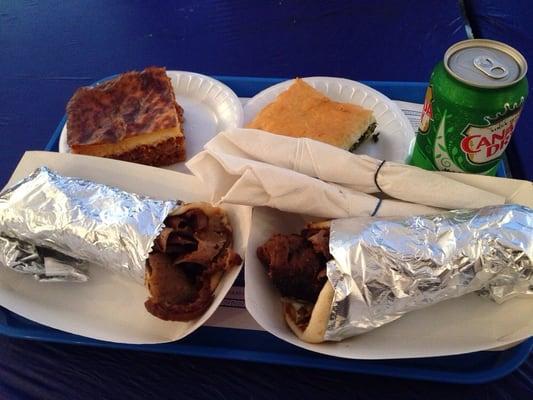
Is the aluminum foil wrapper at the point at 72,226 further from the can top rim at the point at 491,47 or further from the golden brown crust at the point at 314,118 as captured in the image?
the can top rim at the point at 491,47

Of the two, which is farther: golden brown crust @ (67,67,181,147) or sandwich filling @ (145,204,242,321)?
golden brown crust @ (67,67,181,147)

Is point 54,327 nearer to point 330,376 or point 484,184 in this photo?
point 330,376

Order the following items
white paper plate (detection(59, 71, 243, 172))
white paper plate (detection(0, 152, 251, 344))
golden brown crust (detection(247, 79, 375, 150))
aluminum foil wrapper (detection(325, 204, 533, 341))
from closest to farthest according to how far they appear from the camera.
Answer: aluminum foil wrapper (detection(325, 204, 533, 341)) < white paper plate (detection(0, 152, 251, 344)) < golden brown crust (detection(247, 79, 375, 150)) < white paper plate (detection(59, 71, 243, 172))

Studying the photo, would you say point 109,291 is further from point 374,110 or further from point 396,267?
point 374,110

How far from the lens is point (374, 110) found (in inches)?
49.1

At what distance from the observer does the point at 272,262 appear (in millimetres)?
845

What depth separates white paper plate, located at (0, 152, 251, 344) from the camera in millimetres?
876

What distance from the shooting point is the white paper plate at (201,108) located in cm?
124

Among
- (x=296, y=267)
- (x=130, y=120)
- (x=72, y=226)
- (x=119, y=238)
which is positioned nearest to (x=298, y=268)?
(x=296, y=267)

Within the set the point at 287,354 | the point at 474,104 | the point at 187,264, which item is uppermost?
the point at 474,104

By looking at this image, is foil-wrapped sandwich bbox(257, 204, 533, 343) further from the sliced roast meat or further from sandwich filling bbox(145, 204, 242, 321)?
sandwich filling bbox(145, 204, 242, 321)

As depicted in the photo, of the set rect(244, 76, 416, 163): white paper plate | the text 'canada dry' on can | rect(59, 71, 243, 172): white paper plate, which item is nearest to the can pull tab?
the text 'canada dry' on can

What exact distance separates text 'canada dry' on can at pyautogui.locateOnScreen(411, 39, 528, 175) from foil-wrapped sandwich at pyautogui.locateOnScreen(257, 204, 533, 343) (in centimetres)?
12

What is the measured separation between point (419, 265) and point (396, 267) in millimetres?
36
